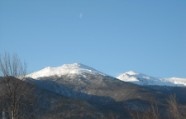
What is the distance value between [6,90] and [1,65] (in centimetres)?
343

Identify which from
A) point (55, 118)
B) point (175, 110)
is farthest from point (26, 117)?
point (55, 118)

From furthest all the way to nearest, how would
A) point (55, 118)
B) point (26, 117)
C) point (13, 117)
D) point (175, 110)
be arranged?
point (55, 118)
point (175, 110)
point (26, 117)
point (13, 117)

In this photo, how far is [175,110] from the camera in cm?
8231

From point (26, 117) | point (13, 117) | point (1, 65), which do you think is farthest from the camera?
point (26, 117)

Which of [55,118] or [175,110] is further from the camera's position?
[55,118]

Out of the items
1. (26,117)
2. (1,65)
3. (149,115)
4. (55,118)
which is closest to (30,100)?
(1,65)

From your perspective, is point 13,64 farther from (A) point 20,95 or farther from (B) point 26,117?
(B) point 26,117

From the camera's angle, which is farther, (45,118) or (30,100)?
(45,118)

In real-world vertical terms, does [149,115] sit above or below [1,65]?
below

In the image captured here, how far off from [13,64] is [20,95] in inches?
154

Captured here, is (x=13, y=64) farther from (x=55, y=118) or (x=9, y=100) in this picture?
(x=55, y=118)

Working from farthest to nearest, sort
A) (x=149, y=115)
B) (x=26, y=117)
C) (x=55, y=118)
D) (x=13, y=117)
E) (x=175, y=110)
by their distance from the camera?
(x=55, y=118), (x=175, y=110), (x=149, y=115), (x=26, y=117), (x=13, y=117)

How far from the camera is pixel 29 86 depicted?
4538 cm

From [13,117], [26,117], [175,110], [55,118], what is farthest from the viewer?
[55,118]
